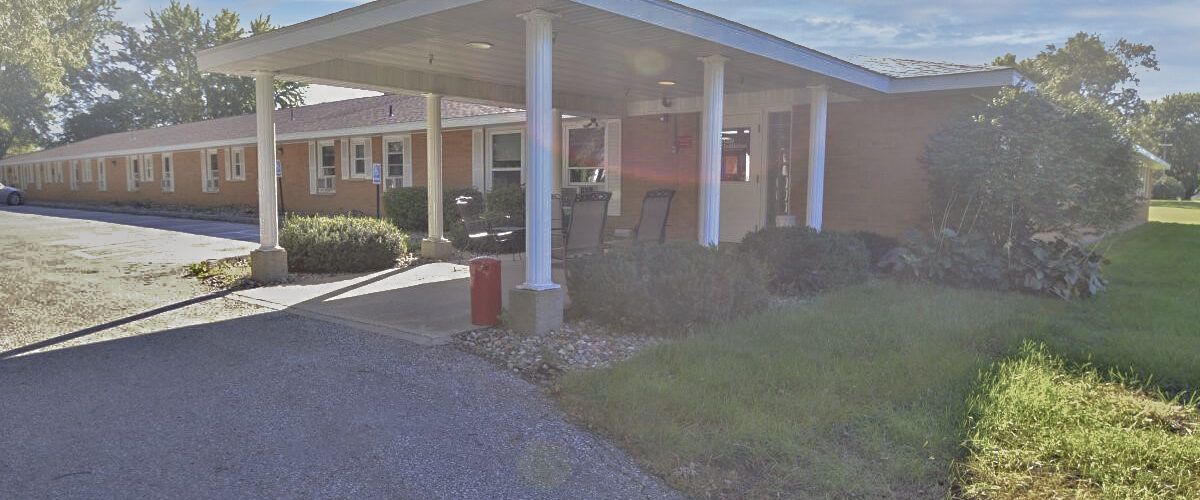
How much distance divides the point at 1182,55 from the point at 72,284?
70879 millimetres

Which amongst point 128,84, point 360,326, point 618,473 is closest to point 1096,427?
point 618,473

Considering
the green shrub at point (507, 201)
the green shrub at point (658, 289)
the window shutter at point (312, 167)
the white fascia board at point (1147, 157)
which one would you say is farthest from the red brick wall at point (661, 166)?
the window shutter at point (312, 167)

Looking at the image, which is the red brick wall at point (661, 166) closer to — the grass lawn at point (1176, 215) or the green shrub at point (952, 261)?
the green shrub at point (952, 261)

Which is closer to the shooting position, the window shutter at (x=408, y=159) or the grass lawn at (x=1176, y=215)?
the window shutter at (x=408, y=159)

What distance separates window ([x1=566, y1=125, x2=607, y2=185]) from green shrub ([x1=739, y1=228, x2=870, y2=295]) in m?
6.43

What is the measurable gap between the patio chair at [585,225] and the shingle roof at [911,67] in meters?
4.77

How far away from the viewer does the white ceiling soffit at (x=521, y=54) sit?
5867 mm

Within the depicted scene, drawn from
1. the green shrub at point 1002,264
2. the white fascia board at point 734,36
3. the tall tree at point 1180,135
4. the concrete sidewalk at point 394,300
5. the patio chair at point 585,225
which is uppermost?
the tall tree at point 1180,135

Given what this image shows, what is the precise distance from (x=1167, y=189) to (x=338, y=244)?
62.5 m

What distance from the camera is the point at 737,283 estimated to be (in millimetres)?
6391

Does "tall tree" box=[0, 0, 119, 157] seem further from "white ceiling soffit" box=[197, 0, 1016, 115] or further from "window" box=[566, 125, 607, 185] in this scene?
"white ceiling soffit" box=[197, 0, 1016, 115]

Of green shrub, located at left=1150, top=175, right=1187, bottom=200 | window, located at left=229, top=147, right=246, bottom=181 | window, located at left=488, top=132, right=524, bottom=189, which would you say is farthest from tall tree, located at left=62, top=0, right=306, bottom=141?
green shrub, located at left=1150, top=175, right=1187, bottom=200

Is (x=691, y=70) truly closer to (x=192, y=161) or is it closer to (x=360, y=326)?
(x=360, y=326)

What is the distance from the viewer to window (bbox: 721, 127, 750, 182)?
12.0 metres
